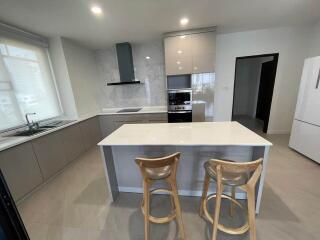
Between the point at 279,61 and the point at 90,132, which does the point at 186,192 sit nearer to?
the point at 90,132

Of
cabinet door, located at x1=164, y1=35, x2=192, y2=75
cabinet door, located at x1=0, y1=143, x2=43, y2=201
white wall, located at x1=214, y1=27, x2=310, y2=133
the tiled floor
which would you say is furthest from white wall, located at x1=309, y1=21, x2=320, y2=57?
cabinet door, located at x1=0, y1=143, x2=43, y2=201

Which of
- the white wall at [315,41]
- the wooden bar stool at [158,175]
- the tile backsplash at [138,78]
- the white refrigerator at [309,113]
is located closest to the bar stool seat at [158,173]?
the wooden bar stool at [158,175]

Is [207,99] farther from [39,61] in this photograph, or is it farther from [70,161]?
[39,61]

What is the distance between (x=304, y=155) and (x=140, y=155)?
3084mm

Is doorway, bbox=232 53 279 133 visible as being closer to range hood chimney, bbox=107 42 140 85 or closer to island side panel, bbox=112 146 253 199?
range hood chimney, bbox=107 42 140 85

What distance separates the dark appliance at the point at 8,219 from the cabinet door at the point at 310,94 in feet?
12.5

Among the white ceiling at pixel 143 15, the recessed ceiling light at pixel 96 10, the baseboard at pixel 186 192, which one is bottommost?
the baseboard at pixel 186 192

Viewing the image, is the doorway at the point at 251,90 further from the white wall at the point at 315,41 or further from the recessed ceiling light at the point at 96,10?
the recessed ceiling light at the point at 96,10

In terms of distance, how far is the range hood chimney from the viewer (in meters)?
3.65

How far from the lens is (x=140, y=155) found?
6.23ft

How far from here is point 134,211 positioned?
177cm

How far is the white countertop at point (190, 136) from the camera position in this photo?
1469mm

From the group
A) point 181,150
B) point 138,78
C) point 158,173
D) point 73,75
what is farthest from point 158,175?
point 138,78

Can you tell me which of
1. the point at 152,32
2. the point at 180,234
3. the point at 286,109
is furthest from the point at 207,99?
the point at 180,234
